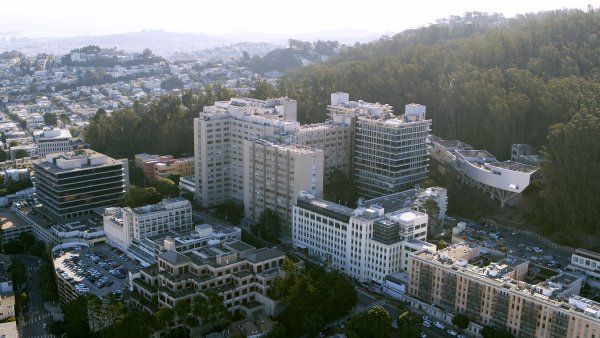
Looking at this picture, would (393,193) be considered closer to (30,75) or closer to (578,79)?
(578,79)

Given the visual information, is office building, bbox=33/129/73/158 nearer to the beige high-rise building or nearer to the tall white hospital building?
the tall white hospital building

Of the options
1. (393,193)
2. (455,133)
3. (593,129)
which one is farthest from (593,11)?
(393,193)

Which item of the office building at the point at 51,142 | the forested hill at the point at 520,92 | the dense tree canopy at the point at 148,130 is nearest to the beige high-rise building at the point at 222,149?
the dense tree canopy at the point at 148,130

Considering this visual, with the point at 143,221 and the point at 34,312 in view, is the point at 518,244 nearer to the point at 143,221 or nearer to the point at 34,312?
the point at 143,221

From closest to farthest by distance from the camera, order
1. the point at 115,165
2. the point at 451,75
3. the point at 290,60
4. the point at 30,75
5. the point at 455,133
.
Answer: the point at 115,165
the point at 455,133
the point at 451,75
the point at 30,75
the point at 290,60

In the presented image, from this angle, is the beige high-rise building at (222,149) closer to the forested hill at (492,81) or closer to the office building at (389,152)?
the office building at (389,152)
